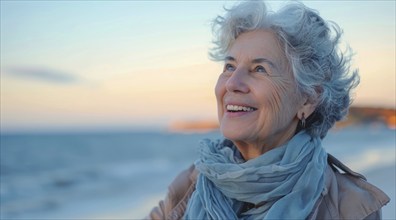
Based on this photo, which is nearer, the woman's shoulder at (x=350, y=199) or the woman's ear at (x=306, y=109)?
the woman's shoulder at (x=350, y=199)

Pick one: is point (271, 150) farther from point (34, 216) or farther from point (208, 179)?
point (34, 216)

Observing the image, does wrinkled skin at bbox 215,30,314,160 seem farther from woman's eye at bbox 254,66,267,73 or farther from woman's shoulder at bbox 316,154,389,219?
woman's shoulder at bbox 316,154,389,219

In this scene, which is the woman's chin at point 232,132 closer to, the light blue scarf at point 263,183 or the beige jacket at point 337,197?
the light blue scarf at point 263,183

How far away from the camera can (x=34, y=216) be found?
25.6ft

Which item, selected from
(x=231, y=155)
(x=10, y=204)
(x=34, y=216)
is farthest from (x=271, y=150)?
(x=10, y=204)

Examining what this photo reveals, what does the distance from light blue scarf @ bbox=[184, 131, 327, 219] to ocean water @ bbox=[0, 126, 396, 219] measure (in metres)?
0.31

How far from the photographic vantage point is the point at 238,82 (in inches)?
84.4

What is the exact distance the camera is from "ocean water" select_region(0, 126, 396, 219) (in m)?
8.02

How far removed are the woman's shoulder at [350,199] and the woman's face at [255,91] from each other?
315 mm

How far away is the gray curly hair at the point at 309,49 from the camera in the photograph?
2195 mm

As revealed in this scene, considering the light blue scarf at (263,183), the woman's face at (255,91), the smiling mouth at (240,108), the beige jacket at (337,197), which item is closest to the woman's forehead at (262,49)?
the woman's face at (255,91)

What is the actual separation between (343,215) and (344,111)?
0.51 metres

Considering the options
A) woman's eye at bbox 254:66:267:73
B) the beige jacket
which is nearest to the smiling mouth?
woman's eye at bbox 254:66:267:73

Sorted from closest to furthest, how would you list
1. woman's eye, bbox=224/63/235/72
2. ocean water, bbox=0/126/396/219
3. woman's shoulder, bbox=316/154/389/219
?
woman's shoulder, bbox=316/154/389/219, woman's eye, bbox=224/63/235/72, ocean water, bbox=0/126/396/219
